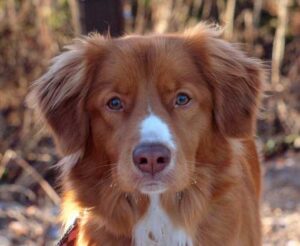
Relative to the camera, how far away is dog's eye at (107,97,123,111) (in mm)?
4098

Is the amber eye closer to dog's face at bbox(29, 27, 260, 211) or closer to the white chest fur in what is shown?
dog's face at bbox(29, 27, 260, 211)

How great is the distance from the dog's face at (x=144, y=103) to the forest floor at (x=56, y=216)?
237cm

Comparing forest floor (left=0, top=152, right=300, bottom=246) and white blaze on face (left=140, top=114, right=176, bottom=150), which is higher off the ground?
white blaze on face (left=140, top=114, right=176, bottom=150)

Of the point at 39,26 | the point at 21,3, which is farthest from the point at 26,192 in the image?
the point at 21,3

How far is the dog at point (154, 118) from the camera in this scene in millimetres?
4078

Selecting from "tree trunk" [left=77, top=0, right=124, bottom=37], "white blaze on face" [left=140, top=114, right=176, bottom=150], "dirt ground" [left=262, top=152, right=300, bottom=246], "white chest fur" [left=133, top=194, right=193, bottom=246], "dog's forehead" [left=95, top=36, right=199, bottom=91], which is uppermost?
"dog's forehead" [left=95, top=36, right=199, bottom=91]

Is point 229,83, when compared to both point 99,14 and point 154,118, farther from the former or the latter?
point 99,14

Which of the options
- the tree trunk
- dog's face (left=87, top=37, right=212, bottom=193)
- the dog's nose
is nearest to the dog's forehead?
dog's face (left=87, top=37, right=212, bottom=193)

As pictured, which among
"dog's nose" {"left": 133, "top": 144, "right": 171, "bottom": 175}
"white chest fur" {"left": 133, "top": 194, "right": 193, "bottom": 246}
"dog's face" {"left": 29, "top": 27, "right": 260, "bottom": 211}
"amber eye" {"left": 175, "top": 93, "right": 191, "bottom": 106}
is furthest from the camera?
"white chest fur" {"left": 133, "top": 194, "right": 193, "bottom": 246}

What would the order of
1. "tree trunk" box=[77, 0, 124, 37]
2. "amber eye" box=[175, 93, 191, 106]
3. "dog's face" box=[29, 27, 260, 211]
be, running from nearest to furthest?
"dog's face" box=[29, 27, 260, 211]
"amber eye" box=[175, 93, 191, 106]
"tree trunk" box=[77, 0, 124, 37]

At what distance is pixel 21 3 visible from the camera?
9.66 m

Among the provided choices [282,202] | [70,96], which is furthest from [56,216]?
[70,96]

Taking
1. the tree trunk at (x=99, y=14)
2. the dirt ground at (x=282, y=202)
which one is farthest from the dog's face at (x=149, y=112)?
the tree trunk at (x=99, y=14)

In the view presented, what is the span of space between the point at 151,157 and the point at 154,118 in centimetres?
30
